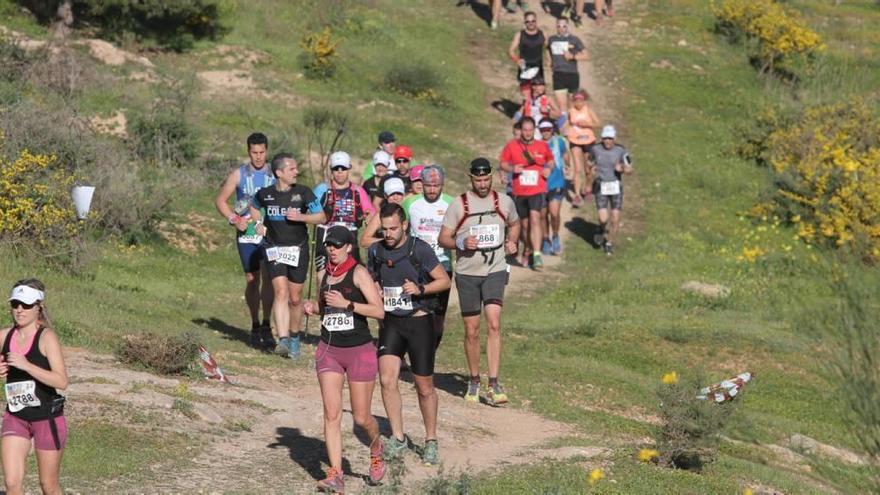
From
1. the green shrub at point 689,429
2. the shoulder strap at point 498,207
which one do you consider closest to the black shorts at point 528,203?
the shoulder strap at point 498,207

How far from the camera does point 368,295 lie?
34.6 feet

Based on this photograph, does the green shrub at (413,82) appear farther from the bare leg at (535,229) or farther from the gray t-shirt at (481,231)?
the gray t-shirt at (481,231)

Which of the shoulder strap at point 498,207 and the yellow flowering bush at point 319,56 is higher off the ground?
the shoulder strap at point 498,207

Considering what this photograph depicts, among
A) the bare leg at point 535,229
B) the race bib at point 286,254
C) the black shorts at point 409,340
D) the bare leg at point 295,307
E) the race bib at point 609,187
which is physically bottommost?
the bare leg at point 535,229

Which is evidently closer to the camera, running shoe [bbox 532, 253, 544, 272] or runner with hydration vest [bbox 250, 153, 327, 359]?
runner with hydration vest [bbox 250, 153, 327, 359]

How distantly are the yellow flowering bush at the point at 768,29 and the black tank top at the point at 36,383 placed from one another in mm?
26305

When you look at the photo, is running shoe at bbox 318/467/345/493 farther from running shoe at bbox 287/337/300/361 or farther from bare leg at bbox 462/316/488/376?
running shoe at bbox 287/337/300/361

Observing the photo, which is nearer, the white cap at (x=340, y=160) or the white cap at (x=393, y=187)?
the white cap at (x=340, y=160)

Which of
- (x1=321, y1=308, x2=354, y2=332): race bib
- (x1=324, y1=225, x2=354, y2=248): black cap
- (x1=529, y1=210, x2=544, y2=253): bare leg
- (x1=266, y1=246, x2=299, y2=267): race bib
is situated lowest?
(x1=529, y1=210, x2=544, y2=253): bare leg

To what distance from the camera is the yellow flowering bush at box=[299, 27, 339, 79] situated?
2973 centimetres

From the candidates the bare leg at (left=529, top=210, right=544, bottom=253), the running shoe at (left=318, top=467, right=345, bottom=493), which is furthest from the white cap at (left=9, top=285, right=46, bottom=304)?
the bare leg at (left=529, top=210, right=544, bottom=253)

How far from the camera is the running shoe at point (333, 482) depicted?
10.3m

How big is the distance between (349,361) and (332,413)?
0.37 metres

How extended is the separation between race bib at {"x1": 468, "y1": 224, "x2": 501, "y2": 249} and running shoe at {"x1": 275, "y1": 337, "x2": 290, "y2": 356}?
2.43 m
